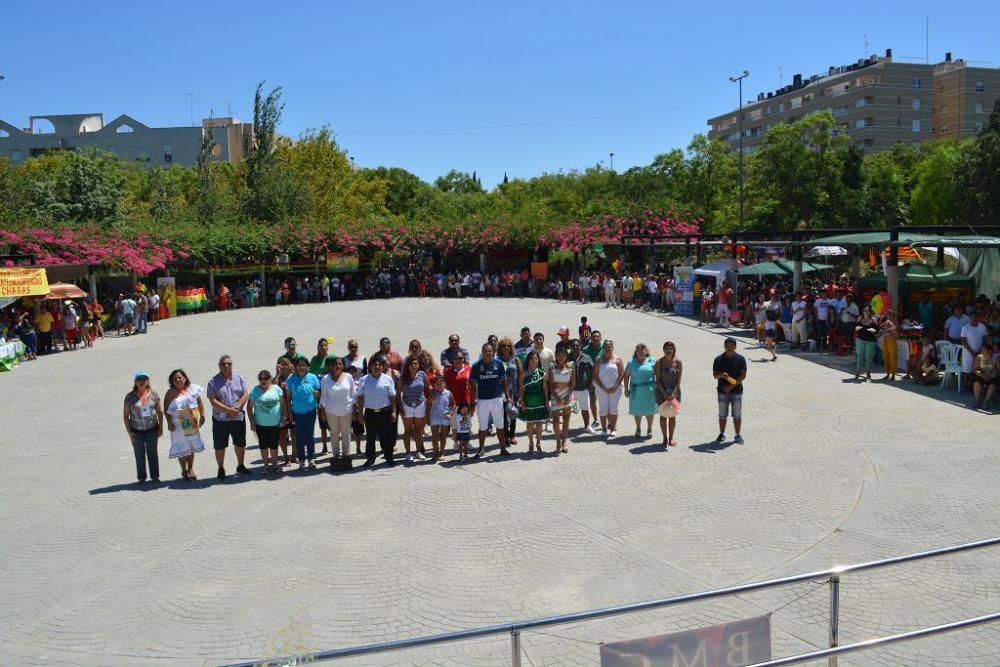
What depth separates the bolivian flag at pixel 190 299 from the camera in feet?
123

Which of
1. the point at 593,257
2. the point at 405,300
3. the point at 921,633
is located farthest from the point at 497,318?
the point at 921,633

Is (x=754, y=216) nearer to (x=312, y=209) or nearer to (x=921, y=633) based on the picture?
(x=312, y=209)

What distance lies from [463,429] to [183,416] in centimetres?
348

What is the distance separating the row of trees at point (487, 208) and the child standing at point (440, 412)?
69.4ft

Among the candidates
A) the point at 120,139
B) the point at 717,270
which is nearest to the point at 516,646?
the point at 717,270

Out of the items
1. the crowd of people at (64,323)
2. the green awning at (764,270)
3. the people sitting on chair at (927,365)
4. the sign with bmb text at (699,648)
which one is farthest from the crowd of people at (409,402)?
the green awning at (764,270)

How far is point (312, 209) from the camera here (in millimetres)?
57750

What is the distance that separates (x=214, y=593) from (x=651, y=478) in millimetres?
5331

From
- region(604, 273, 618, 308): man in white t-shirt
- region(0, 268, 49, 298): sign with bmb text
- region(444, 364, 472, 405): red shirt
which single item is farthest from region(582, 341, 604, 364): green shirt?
region(604, 273, 618, 308): man in white t-shirt

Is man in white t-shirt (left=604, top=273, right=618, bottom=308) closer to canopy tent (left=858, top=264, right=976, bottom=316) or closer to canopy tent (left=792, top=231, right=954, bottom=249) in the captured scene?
canopy tent (left=792, top=231, right=954, bottom=249)

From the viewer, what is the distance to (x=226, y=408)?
35.0ft

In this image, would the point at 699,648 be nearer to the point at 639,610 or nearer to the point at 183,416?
the point at 639,610

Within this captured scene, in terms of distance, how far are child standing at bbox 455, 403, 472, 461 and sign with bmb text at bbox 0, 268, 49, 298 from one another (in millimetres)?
17289

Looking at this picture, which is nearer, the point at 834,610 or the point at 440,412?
the point at 834,610
